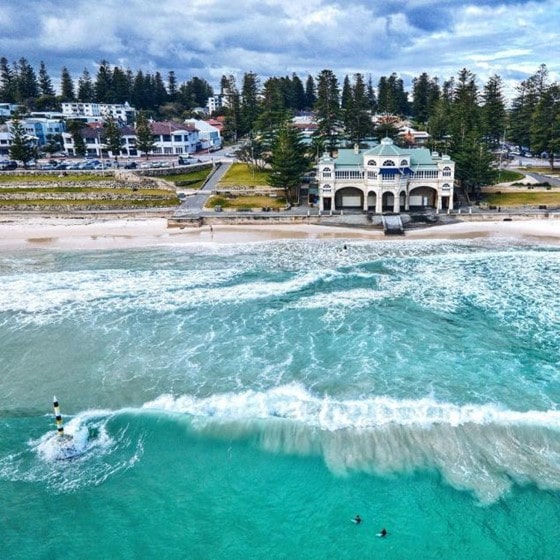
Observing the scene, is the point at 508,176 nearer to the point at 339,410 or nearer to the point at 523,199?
the point at 523,199

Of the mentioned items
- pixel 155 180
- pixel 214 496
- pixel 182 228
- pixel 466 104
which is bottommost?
pixel 214 496

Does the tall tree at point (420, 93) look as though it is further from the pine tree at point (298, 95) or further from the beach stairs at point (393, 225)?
the beach stairs at point (393, 225)

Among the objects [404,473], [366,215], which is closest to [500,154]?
[366,215]

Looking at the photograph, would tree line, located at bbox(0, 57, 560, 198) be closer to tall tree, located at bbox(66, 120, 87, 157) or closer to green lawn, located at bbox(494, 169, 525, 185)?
green lawn, located at bbox(494, 169, 525, 185)

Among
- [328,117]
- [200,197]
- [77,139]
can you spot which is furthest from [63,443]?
[77,139]

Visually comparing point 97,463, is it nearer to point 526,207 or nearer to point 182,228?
point 182,228

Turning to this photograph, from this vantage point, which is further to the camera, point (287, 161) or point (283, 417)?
point (287, 161)

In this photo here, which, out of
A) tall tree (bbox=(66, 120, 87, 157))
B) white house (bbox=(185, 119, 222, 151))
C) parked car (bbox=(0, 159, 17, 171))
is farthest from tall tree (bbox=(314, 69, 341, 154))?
parked car (bbox=(0, 159, 17, 171))
